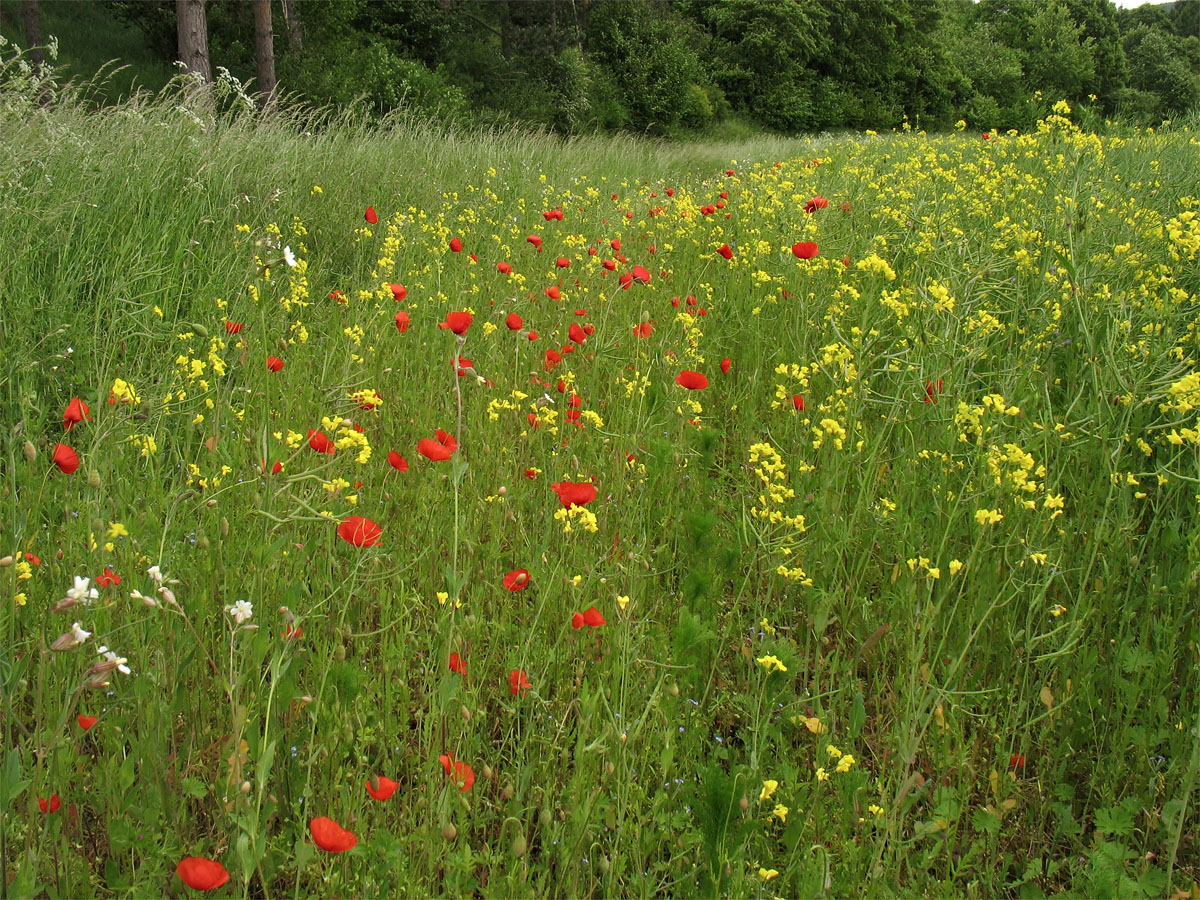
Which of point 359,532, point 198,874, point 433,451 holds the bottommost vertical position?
point 198,874

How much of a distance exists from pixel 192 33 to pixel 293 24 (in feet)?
32.8

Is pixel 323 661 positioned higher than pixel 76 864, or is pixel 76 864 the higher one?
pixel 323 661

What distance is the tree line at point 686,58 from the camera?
54.9ft

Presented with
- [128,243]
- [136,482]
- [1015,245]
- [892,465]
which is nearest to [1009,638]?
[892,465]

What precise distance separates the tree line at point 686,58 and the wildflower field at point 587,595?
7.56 metres

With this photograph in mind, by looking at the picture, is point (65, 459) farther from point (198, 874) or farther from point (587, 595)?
point (587, 595)

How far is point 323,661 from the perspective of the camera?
4.87 feet

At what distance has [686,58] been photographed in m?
24.8

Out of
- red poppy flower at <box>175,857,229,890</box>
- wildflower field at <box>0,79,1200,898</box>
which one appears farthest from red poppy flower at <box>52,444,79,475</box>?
red poppy flower at <box>175,857,229,890</box>

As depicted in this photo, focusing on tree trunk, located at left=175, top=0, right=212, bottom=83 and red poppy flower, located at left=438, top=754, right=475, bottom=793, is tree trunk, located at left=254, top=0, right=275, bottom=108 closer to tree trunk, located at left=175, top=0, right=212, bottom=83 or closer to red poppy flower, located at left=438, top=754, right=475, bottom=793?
tree trunk, located at left=175, top=0, right=212, bottom=83

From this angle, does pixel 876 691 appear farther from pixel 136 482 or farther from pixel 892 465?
pixel 136 482

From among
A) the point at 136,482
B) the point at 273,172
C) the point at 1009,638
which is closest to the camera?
the point at 1009,638

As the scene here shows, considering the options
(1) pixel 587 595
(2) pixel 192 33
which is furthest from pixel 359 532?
(2) pixel 192 33

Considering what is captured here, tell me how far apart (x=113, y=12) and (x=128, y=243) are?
78.0 feet
